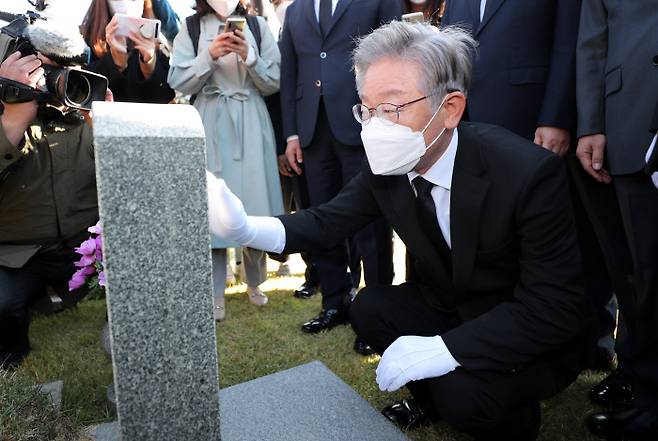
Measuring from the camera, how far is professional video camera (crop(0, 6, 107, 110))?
2.42 metres

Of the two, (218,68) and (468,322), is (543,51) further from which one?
A: (218,68)

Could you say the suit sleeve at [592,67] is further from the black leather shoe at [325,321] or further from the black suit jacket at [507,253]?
the black leather shoe at [325,321]

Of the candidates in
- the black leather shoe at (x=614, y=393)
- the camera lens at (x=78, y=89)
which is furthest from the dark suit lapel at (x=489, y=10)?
the camera lens at (x=78, y=89)

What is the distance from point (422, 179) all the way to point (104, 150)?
43.2 inches

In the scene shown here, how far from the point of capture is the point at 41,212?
295 cm

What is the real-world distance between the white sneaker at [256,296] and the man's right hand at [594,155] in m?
2.29

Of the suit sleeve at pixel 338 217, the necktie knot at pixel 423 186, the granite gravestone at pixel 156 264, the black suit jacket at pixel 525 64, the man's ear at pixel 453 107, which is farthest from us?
the black suit jacket at pixel 525 64

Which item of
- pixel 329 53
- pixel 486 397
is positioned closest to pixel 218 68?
pixel 329 53

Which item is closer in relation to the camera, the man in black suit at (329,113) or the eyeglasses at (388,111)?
the eyeglasses at (388,111)

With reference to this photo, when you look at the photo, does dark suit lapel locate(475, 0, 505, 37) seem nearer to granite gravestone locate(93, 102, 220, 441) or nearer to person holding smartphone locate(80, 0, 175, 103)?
granite gravestone locate(93, 102, 220, 441)

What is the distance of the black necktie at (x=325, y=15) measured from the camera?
10.6 feet

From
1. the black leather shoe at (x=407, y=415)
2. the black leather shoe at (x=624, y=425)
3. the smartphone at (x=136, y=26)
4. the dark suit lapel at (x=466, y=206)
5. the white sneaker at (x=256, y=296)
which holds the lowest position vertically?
the white sneaker at (x=256, y=296)

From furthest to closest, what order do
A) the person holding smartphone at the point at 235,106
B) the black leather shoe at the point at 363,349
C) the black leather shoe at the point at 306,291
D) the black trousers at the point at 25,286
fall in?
the black leather shoe at the point at 306,291
the person holding smartphone at the point at 235,106
the black leather shoe at the point at 363,349
the black trousers at the point at 25,286

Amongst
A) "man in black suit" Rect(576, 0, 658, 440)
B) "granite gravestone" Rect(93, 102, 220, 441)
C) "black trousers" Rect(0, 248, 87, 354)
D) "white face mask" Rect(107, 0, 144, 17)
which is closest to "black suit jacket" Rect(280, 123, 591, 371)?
"man in black suit" Rect(576, 0, 658, 440)
